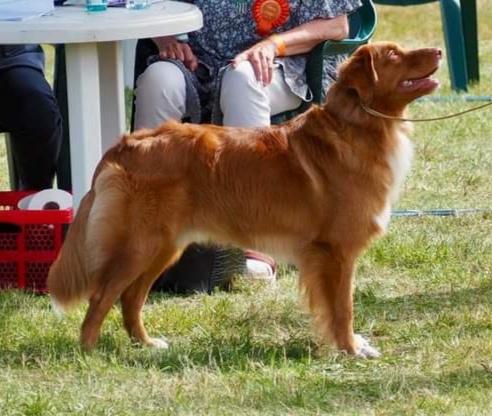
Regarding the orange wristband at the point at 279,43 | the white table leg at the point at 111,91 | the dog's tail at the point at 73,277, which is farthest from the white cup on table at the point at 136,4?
the dog's tail at the point at 73,277

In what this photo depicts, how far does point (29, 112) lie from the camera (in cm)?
557

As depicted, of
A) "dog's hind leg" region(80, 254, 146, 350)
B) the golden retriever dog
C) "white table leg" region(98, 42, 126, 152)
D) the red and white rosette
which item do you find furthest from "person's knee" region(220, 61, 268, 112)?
"dog's hind leg" region(80, 254, 146, 350)

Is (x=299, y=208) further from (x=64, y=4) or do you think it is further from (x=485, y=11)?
(x=485, y=11)

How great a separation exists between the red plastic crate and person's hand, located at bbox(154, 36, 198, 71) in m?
0.84

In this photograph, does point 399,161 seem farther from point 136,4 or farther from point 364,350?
point 136,4

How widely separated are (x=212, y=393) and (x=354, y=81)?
51.7 inches

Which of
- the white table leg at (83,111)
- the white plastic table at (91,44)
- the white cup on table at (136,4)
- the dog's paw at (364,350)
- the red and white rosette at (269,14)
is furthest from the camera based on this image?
the red and white rosette at (269,14)

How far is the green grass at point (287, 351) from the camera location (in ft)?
12.6

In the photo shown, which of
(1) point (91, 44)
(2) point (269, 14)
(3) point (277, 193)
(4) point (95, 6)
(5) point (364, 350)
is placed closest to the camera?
(5) point (364, 350)

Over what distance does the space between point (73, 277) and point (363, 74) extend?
4.19 ft

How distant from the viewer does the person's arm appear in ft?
17.8

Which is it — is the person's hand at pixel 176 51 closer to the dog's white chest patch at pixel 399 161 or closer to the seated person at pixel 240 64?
the seated person at pixel 240 64

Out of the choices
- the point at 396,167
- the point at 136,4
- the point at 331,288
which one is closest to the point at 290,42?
the point at 136,4

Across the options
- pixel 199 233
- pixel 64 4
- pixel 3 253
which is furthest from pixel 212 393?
pixel 64 4
